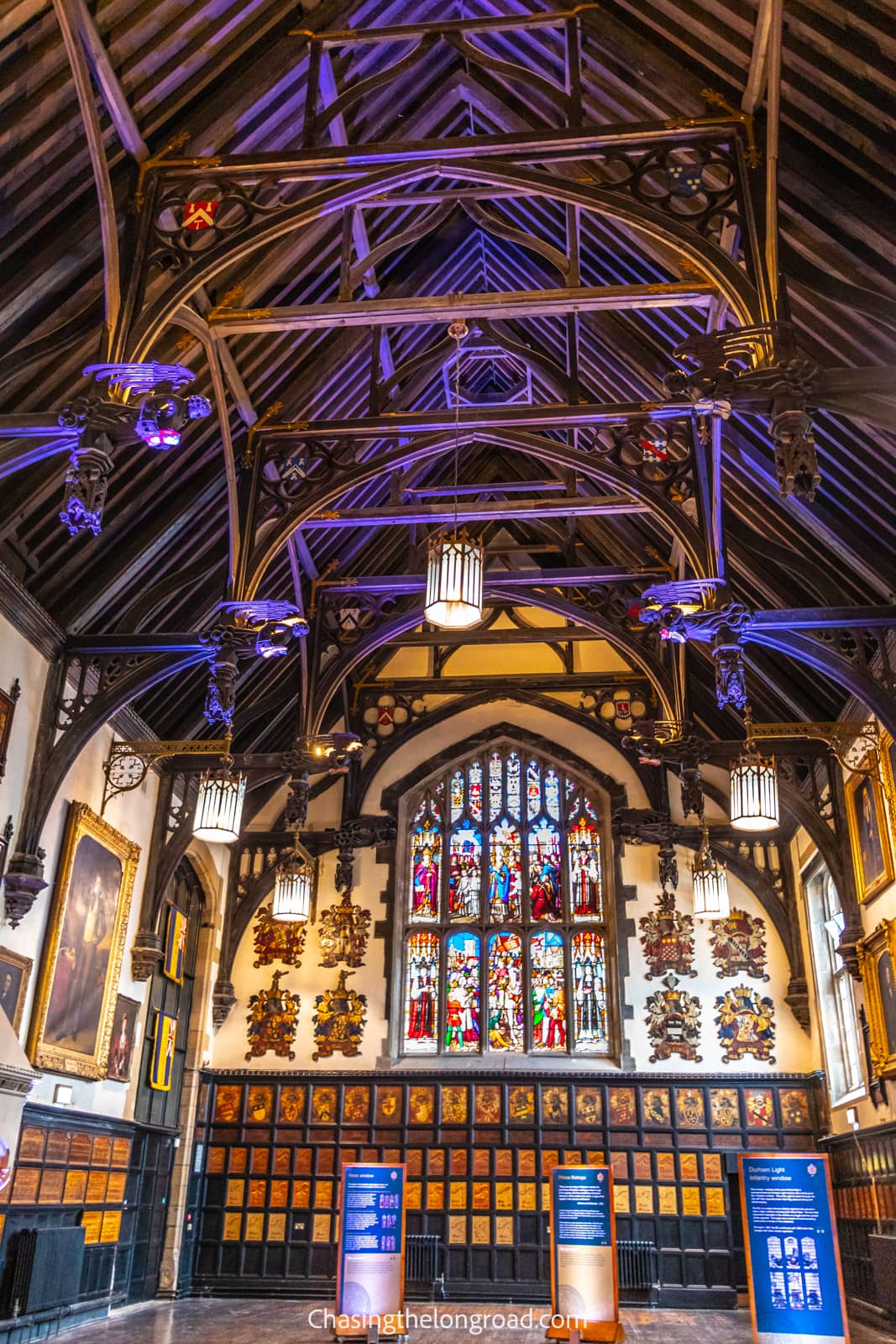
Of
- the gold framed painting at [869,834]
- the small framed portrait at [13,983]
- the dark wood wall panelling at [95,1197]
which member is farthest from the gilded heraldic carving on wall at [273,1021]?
the gold framed painting at [869,834]

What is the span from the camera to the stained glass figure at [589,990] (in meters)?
14.3

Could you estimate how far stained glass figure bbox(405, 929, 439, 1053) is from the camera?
14602 millimetres

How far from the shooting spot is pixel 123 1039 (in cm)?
1198

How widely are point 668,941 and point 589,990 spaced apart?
1.20 m

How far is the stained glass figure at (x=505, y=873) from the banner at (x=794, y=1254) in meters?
7.58

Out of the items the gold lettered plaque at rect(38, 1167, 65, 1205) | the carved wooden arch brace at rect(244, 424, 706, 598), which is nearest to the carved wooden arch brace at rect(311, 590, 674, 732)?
the carved wooden arch brace at rect(244, 424, 706, 598)

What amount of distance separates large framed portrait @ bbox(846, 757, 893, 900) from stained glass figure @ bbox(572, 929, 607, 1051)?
4138 mm

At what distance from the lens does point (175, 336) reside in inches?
353

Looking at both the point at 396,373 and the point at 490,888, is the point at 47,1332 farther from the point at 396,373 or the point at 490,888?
the point at 396,373

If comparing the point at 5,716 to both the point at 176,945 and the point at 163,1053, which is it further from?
the point at 163,1053

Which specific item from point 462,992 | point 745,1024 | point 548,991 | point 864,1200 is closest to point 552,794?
point 548,991

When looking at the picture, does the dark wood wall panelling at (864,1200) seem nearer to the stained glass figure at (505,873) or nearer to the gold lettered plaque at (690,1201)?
the gold lettered plaque at (690,1201)

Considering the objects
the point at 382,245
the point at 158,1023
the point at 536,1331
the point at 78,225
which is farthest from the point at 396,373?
the point at 536,1331

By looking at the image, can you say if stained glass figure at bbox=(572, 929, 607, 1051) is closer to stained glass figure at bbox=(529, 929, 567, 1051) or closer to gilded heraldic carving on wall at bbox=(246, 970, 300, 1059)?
stained glass figure at bbox=(529, 929, 567, 1051)
